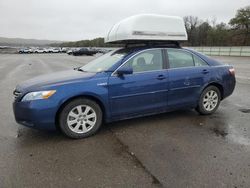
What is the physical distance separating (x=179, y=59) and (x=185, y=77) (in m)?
0.40

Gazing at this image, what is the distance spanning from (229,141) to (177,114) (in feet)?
5.32

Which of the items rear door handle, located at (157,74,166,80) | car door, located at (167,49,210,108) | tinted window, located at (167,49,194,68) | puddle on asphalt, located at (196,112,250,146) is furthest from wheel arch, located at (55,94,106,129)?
puddle on asphalt, located at (196,112,250,146)

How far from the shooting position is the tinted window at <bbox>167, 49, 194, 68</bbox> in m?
4.79

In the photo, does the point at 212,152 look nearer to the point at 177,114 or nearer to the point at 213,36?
the point at 177,114

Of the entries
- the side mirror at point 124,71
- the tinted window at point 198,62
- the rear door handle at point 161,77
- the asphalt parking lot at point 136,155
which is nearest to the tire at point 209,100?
the asphalt parking lot at point 136,155

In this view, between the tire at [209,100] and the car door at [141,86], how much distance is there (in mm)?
996

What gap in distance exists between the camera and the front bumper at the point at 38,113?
3.68 m

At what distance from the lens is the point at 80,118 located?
4.02 metres

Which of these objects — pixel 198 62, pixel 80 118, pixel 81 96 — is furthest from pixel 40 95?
pixel 198 62

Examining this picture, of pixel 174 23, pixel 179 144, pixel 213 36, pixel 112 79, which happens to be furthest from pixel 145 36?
pixel 213 36

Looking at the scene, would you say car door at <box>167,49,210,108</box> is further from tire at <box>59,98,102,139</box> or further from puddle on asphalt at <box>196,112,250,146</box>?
tire at <box>59,98,102,139</box>

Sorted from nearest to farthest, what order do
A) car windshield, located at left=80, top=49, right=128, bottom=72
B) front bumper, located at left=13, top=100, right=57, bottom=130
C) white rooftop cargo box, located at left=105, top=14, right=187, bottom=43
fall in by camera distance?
front bumper, located at left=13, top=100, right=57, bottom=130, car windshield, located at left=80, top=49, right=128, bottom=72, white rooftop cargo box, located at left=105, top=14, right=187, bottom=43

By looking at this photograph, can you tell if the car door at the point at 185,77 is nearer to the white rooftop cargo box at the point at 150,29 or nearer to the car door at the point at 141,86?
the car door at the point at 141,86

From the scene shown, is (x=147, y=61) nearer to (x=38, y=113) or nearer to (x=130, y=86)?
(x=130, y=86)
